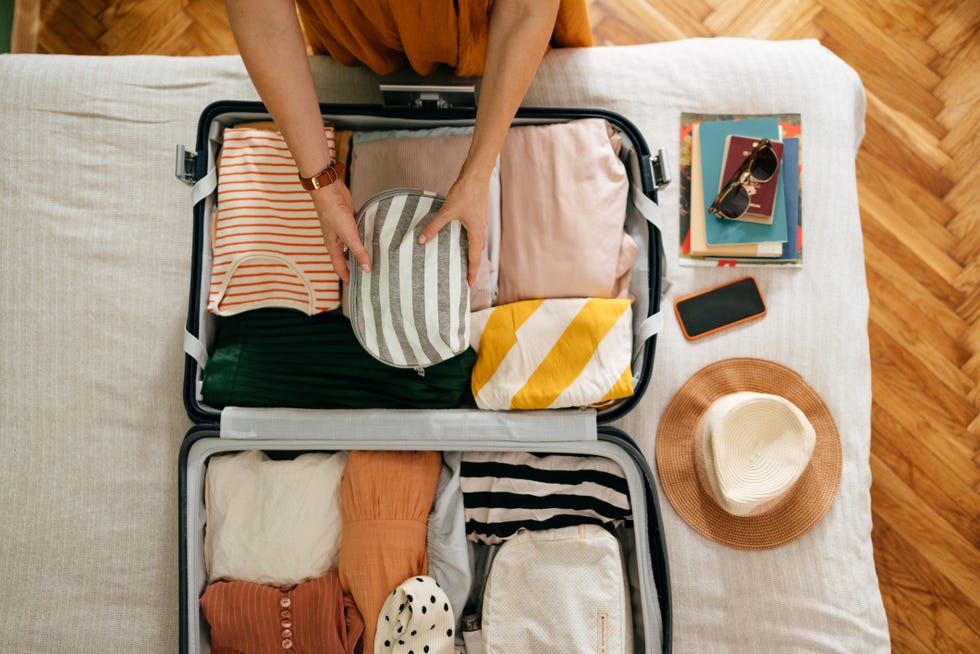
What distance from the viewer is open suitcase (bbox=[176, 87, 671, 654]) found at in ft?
3.43

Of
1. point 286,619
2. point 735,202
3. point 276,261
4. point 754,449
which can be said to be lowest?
point 286,619

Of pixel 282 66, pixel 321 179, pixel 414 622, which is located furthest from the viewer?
pixel 414 622

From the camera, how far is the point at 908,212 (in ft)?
4.87

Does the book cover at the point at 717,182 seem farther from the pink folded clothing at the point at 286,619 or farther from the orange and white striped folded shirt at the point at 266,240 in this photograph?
the pink folded clothing at the point at 286,619

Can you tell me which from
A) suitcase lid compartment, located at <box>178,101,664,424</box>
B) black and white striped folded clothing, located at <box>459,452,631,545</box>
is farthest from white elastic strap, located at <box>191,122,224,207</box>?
black and white striped folded clothing, located at <box>459,452,631,545</box>

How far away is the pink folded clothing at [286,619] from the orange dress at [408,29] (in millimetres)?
932

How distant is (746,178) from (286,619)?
46.3 inches

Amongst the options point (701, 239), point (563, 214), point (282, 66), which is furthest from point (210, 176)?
point (701, 239)

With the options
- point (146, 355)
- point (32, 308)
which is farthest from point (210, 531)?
point (32, 308)

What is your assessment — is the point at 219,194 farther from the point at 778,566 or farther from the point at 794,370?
the point at 778,566

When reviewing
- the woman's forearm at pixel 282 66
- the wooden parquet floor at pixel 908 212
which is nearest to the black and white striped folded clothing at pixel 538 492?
the woman's forearm at pixel 282 66

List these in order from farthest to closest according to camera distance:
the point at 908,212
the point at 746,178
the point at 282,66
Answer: the point at 908,212 → the point at 746,178 → the point at 282,66

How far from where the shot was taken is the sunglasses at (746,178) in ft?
3.74

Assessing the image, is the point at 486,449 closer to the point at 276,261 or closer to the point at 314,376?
the point at 314,376
